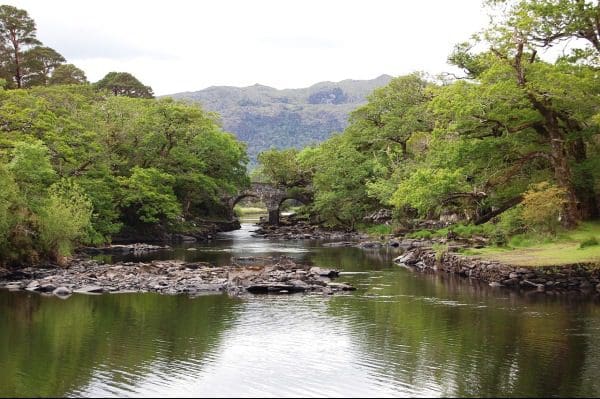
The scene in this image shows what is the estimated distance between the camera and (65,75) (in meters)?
99.1

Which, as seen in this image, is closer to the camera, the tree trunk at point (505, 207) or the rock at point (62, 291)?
the rock at point (62, 291)

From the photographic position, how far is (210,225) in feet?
279

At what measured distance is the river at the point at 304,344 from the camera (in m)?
16.7

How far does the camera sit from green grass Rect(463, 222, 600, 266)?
108 feet

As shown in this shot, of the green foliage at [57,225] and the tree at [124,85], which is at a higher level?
the tree at [124,85]

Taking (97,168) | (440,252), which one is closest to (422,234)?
(440,252)

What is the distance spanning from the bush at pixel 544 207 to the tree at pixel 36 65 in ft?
243

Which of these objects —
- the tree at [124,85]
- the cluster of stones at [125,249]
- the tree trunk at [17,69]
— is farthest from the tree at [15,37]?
the cluster of stones at [125,249]

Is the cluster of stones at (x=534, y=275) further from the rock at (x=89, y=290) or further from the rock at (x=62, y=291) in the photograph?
the rock at (x=62, y=291)

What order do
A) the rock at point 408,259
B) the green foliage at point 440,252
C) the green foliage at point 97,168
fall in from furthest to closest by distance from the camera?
1. the rock at point 408,259
2. the green foliage at point 440,252
3. the green foliage at point 97,168

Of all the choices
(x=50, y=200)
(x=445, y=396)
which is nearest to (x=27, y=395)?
(x=445, y=396)

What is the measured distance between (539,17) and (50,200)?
1350 inches

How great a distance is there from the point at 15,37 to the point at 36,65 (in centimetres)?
581

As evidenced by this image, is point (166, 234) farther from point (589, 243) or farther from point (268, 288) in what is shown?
point (589, 243)
